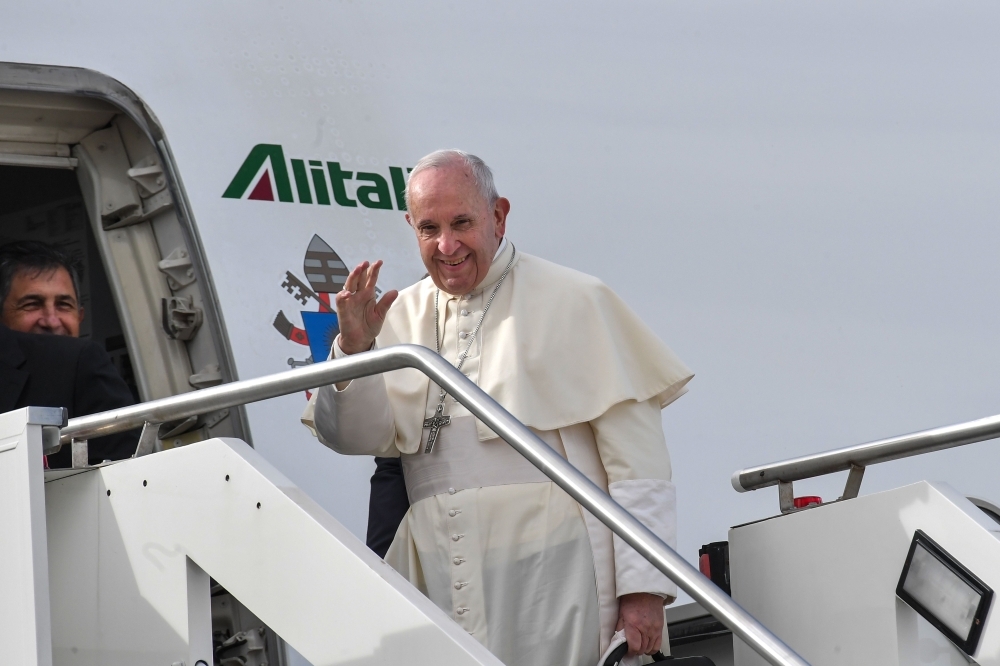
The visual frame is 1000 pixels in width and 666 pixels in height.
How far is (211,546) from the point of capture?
223cm

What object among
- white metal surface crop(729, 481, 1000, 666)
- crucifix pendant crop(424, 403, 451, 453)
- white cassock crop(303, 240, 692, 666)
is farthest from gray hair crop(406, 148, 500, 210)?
white metal surface crop(729, 481, 1000, 666)

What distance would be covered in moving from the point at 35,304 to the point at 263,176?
64 cm

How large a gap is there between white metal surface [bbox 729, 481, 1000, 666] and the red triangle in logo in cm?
144

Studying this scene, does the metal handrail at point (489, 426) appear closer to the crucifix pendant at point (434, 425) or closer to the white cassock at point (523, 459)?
the white cassock at point (523, 459)

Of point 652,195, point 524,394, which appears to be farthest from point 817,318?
point 524,394

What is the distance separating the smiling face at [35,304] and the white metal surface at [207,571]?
73 centimetres

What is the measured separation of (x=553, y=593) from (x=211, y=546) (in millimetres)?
709

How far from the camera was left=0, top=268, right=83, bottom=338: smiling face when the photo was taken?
9.96ft

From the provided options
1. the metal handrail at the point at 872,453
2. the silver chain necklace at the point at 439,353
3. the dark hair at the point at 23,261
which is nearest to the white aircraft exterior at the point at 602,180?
the dark hair at the point at 23,261

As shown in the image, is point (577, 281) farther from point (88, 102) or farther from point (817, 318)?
point (817, 318)

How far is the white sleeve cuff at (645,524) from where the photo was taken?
253cm

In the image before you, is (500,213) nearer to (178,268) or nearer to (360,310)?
(360,310)

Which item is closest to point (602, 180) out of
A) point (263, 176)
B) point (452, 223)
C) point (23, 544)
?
point (263, 176)

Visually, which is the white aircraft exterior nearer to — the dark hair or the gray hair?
the dark hair
